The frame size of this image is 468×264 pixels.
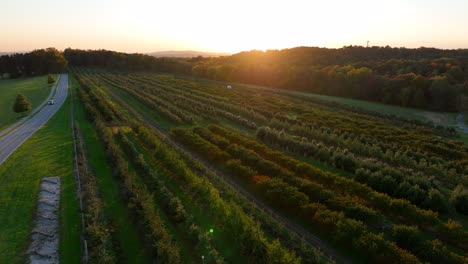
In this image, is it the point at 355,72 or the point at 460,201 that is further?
the point at 355,72

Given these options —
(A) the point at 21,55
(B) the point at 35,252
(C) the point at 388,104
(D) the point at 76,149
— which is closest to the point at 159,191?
(B) the point at 35,252

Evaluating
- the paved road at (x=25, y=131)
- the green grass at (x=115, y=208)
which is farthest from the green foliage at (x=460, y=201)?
the paved road at (x=25, y=131)

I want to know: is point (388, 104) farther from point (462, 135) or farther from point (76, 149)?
point (76, 149)

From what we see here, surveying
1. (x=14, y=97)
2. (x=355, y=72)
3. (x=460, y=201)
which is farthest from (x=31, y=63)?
(x=460, y=201)

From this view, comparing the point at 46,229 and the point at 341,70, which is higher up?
the point at 341,70

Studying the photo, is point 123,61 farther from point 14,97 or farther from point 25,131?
point 25,131

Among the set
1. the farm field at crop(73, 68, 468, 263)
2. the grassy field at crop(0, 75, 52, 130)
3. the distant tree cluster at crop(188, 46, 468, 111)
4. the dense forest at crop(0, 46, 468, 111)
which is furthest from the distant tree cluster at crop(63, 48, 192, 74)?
the farm field at crop(73, 68, 468, 263)

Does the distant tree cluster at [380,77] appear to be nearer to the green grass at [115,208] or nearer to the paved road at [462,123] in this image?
the paved road at [462,123]
